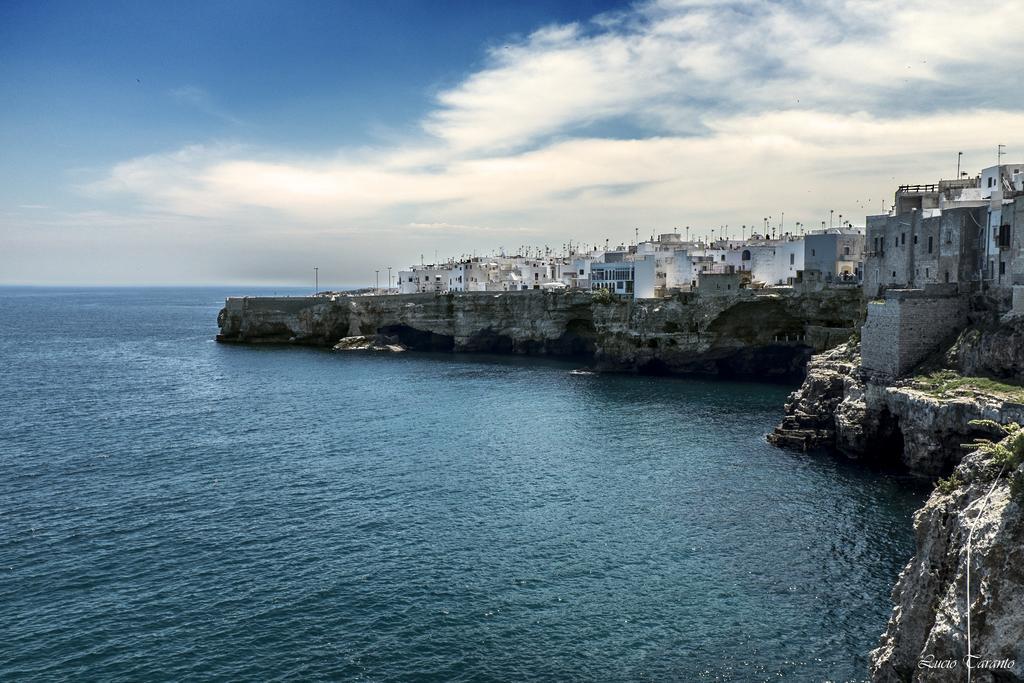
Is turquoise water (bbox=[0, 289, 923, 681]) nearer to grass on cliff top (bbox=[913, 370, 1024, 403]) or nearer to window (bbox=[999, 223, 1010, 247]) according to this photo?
grass on cliff top (bbox=[913, 370, 1024, 403])

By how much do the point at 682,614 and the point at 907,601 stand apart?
12.3 m

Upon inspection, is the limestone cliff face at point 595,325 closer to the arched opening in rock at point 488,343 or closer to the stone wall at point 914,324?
the arched opening in rock at point 488,343

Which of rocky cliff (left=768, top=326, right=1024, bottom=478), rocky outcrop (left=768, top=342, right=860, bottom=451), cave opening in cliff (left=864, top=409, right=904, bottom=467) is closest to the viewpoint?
rocky cliff (left=768, top=326, right=1024, bottom=478)

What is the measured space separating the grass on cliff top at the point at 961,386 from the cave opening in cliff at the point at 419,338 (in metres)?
80.8

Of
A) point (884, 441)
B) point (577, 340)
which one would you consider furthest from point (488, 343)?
point (884, 441)

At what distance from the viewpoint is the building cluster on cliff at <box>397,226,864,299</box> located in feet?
281

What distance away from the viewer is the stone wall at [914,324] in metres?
50.3

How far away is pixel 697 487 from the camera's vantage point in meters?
44.0

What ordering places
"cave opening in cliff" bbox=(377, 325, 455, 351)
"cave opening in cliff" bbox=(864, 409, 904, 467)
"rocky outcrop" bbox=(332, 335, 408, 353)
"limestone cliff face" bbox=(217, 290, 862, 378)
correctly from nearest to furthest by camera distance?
"cave opening in cliff" bbox=(864, 409, 904, 467), "limestone cliff face" bbox=(217, 290, 862, 378), "rocky outcrop" bbox=(332, 335, 408, 353), "cave opening in cliff" bbox=(377, 325, 455, 351)

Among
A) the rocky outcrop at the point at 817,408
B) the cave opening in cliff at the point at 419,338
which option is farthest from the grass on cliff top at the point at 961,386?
the cave opening in cliff at the point at 419,338

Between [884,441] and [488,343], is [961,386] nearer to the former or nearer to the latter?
[884,441]

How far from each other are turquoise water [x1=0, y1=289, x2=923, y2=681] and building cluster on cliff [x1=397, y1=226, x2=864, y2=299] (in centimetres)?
2683

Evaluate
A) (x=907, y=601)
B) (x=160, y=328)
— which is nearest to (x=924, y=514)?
(x=907, y=601)

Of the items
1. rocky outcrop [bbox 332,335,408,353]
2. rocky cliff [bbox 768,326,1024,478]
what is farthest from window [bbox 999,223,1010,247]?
rocky outcrop [bbox 332,335,408,353]
